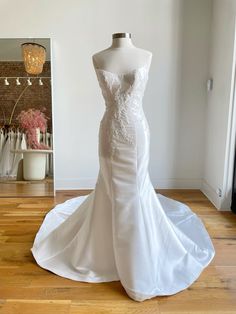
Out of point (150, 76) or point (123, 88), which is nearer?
point (123, 88)

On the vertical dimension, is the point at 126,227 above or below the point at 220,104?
below

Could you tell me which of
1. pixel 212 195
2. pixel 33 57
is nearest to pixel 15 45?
pixel 33 57

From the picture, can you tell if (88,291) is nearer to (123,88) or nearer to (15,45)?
(123,88)

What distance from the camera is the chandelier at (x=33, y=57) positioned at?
11.0 feet

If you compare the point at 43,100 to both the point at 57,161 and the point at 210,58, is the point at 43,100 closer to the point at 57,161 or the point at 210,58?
the point at 57,161

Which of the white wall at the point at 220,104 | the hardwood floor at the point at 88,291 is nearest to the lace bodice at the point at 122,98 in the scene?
the hardwood floor at the point at 88,291

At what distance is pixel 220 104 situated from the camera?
3.12 meters

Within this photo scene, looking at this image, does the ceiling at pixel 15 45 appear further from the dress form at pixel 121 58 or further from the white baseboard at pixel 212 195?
the white baseboard at pixel 212 195

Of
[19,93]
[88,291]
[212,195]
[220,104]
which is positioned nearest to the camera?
[88,291]

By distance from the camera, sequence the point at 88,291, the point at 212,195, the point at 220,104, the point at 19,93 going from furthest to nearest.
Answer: the point at 19,93, the point at 212,195, the point at 220,104, the point at 88,291

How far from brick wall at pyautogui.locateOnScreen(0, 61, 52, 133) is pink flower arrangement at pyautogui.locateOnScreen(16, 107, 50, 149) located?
0.05 m

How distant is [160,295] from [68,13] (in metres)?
2.99

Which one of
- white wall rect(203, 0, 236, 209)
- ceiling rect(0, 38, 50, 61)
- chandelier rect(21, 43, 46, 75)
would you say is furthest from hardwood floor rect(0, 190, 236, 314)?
ceiling rect(0, 38, 50, 61)

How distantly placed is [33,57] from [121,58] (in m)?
1.86
